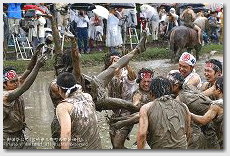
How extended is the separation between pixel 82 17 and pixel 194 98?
13368 mm

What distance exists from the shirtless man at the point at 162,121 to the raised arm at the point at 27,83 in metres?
1.47

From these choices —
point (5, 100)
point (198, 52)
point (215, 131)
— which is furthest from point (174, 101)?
point (198, 52)

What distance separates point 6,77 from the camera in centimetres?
812

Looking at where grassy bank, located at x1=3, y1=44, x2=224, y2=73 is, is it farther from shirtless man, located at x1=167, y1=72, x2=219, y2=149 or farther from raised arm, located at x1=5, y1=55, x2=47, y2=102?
shirtless man, located at x1=167, y1=72, x2=219, y2=149

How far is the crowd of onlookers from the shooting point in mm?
18877

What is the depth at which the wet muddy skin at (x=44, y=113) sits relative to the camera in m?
10.2

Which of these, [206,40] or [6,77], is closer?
[6,77]

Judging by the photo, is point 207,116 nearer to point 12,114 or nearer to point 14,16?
point 12,114

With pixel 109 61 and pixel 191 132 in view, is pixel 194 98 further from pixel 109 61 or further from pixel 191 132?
pixel 109 61

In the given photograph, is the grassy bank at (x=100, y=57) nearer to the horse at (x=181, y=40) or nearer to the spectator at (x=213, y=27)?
the horse at (x=181, y=40)

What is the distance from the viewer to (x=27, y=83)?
24.9ft

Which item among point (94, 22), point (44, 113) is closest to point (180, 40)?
point (94, 22)

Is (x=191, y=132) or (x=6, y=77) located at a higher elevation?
(x=6, y=77)

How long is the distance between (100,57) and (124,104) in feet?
37.9
